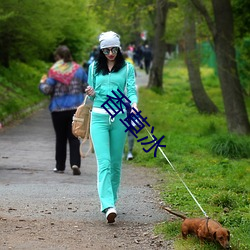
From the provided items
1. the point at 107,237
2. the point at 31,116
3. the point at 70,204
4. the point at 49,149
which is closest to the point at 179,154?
the point at 49,149

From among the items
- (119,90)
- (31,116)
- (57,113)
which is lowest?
(31,116)

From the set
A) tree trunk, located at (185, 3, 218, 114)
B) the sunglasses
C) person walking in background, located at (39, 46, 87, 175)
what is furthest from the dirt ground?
tree trunk, located at (185, 3, 218, 114)

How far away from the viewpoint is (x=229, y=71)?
53.8 ft

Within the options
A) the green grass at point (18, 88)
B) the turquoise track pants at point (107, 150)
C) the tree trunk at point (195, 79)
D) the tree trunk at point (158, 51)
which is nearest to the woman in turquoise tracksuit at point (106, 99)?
the turquoise track pants at point (107, 150)

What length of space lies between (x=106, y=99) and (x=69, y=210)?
1351 millimetres

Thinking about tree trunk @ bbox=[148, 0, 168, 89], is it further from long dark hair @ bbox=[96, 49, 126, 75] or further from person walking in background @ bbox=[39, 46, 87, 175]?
long dark hair @ bbox=[96, 49, 126, 75]

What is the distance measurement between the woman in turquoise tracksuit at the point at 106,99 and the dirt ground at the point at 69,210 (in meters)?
0.41

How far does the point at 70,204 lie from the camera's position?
8.46 meters

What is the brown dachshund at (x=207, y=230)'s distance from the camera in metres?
6.04

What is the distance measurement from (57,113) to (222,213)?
409 cm

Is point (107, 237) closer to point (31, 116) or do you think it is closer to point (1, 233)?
point (1, 233)

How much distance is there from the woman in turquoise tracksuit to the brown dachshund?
113 centimetres

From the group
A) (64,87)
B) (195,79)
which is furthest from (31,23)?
(64,87)

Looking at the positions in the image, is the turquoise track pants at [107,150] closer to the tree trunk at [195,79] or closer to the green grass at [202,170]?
the green grass at [202,170]
